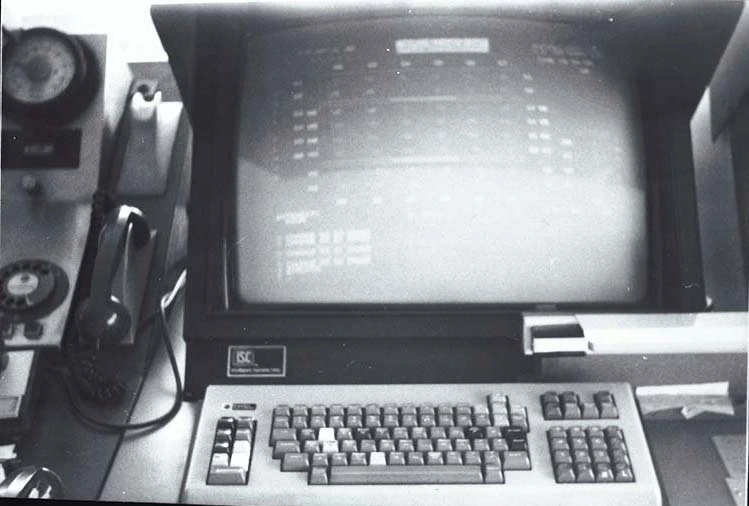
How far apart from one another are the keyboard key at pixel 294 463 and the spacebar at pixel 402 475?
3cm

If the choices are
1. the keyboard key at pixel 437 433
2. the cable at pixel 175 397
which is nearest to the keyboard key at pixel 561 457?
the keyboard key at pixel 437 433

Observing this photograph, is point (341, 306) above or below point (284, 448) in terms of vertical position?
above

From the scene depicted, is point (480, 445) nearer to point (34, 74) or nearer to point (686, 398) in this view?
point (686, 398)

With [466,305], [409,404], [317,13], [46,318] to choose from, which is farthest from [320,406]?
[317,13]

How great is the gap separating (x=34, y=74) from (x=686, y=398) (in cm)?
82

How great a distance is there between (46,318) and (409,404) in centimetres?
42

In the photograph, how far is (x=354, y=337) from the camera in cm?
99

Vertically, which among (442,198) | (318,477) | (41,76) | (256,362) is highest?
(41,76)

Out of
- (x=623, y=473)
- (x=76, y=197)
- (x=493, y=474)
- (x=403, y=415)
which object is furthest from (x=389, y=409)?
(x=76, y=197)

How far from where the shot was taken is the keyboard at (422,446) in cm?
84

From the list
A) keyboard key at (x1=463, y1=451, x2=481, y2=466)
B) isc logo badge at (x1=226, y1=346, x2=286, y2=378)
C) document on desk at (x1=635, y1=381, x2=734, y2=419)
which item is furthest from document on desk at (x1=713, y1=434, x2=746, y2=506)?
isc logo badge at (x1=226, y1=346, x2=286, y2=378)

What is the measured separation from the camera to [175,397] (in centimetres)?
100

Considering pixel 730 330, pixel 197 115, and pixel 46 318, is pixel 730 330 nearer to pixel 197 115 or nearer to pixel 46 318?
pixel 197 115

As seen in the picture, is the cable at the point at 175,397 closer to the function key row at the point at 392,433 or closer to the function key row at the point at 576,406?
the function key row at the point at 392,433
